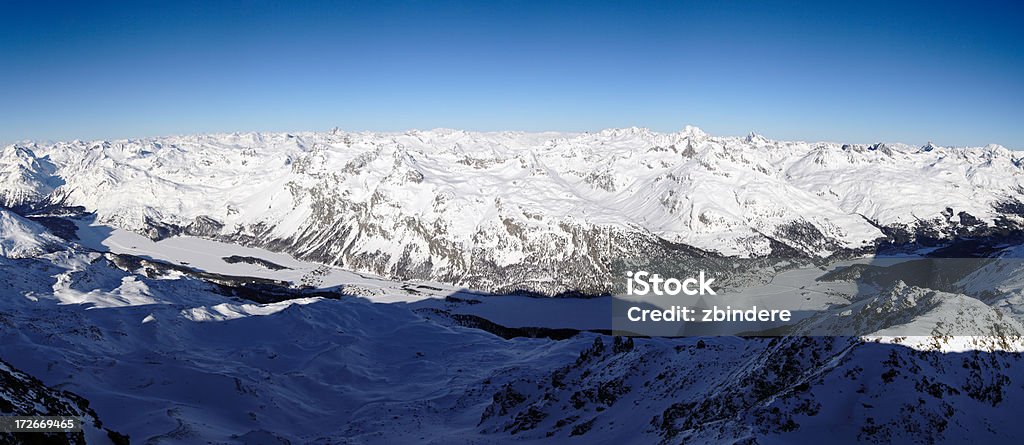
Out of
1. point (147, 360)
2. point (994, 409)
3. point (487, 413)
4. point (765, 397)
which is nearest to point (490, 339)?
point (487, 413)

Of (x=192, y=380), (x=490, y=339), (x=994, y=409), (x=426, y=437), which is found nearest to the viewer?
(x=994, y=409)

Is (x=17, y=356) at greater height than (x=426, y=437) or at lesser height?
greater

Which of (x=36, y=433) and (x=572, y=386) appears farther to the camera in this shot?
(x=572, y=386)

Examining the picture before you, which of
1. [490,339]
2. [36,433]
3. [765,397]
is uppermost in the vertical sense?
[36,433]

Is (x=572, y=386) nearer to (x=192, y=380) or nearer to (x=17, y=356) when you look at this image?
(x=192, y=380)

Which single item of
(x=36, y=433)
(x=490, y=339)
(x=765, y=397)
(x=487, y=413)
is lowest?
(x=490, y=339)

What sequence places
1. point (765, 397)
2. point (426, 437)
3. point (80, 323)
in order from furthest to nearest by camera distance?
1. point (80, 323)
2. point (426, 437)
3. point (765, 397)

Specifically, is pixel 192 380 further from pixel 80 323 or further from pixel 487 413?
pixel 487 413

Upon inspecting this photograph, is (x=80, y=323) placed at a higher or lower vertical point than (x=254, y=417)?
higher

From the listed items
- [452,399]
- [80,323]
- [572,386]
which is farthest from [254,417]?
[80,323]
